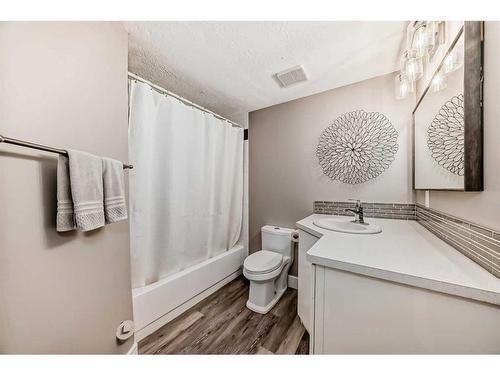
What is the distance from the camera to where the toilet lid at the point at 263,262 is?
1.48 m

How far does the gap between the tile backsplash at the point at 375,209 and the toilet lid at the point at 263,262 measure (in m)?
0.61

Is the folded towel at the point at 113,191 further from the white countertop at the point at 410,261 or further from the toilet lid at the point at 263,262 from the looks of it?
the toilet lid at the point at 263,262

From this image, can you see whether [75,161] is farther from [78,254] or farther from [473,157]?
[473,157]

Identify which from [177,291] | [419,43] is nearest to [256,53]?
[419,43]

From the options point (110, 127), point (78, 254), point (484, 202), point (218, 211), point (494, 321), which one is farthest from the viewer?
point (218, 211)

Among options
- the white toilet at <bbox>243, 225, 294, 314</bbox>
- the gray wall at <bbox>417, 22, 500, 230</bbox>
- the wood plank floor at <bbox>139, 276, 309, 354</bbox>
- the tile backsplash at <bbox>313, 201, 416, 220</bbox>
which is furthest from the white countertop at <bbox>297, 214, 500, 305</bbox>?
the wood plank floor at <bbox>139, 276, 309, 354</bbox>

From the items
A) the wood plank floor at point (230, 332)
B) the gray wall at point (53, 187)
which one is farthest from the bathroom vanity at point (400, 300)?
the gray wall at point (53, 187)

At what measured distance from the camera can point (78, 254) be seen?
2.55ft

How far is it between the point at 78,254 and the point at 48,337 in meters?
0.30

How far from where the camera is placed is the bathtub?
1.21 metres

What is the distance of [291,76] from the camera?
4.80 ft

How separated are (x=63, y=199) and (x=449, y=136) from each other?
172 centimetres

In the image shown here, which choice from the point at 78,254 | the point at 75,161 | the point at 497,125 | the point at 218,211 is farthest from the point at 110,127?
the point at 497,125

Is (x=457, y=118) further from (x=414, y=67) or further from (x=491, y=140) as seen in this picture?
(x=414, y=67)
